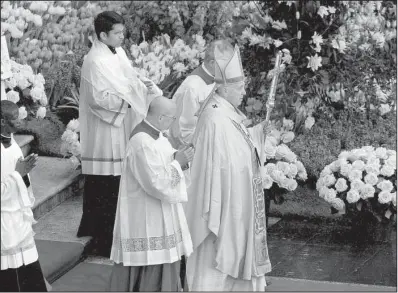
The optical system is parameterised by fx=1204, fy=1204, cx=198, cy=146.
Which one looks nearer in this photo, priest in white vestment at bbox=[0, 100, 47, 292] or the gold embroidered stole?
priest in white vestment at bbox=[0, 100, 47, 292]

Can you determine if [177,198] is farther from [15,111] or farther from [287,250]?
[287,250]

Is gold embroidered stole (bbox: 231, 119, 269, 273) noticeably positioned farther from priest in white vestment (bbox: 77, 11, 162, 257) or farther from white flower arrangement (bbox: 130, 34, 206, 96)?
white flower arrangement (bbox: 130, 34, 206, 96)

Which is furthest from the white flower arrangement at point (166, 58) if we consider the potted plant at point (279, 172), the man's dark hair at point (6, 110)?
the man's dark hair at point (6, 110)

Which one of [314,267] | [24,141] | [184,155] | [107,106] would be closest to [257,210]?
[184,155]

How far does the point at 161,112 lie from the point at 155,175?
406mm

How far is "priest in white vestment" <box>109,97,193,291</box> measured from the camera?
25.2ft

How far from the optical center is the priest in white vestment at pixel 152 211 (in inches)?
303

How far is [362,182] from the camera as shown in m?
10.7

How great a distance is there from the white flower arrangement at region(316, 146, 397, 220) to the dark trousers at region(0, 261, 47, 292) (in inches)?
145

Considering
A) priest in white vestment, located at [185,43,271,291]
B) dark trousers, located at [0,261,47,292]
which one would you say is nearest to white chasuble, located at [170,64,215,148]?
priest in white vestment, located at [185,43,271,291]

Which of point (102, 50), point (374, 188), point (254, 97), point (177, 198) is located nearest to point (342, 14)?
point (254, 97)

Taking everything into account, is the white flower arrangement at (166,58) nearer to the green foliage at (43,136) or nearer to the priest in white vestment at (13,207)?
the green foliage at (43,136)

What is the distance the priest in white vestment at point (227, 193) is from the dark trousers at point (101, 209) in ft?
4.17

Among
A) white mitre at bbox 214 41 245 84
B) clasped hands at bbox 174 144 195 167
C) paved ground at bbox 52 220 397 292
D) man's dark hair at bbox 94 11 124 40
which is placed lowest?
paved ground at bbox 52 220 397 292
